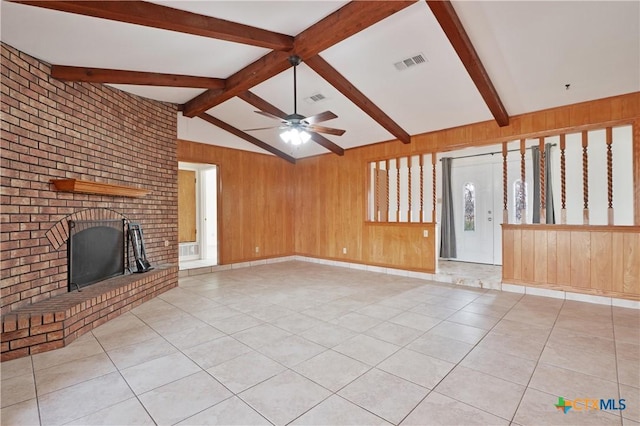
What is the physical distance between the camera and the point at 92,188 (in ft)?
11.5

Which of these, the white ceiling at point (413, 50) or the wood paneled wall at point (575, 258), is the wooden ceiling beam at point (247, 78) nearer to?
the white ceiling at point (413, 50)

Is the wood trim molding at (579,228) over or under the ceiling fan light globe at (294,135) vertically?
under

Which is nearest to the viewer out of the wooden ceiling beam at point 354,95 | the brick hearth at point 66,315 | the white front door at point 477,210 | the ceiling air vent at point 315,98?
the brick hearth at point 66,315

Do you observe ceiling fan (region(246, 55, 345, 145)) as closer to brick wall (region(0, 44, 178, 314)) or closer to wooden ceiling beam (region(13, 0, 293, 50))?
wooden ceiling beam (region(13, 0, 293, 50))

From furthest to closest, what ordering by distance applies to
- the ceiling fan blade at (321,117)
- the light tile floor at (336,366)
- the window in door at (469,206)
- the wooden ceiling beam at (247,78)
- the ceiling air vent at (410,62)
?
the window in door at (469,206), the wooden ceiling beam at (247,78), the ceiling air vent at (410,62), the ceiling fan blade at (321,117), the light tile floor at (336,366)

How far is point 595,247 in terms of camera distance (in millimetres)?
4035

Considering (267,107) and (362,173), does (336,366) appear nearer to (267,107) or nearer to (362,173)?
(267,107)

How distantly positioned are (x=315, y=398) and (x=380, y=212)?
4.93m

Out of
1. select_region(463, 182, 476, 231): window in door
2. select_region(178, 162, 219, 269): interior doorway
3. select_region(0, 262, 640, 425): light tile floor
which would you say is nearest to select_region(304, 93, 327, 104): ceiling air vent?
select_region(0, 262, 640, 425): light tile floor

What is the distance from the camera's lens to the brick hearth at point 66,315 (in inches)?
101

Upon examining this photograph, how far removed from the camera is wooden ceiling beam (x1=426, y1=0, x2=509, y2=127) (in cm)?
281

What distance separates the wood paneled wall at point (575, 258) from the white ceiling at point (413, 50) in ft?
5.83

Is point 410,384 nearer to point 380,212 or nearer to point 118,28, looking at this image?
point 118,28

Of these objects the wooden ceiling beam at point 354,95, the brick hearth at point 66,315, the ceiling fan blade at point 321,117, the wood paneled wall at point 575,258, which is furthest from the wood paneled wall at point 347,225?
the brick hearth at point 66,315
